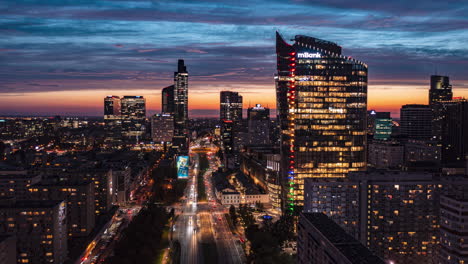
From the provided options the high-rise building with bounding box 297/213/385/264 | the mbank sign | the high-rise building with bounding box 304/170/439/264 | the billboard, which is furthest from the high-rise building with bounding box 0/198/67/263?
the billboard

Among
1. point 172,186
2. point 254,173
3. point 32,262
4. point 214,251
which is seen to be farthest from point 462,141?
point 32,262

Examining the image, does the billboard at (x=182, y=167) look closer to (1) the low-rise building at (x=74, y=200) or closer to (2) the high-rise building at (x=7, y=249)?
(1) the low-rise building at (x=74, y=200)

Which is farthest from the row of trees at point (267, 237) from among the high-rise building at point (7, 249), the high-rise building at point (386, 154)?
the high-rise building at point (386, 154)

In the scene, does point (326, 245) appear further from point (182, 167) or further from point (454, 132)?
point (454, 132)

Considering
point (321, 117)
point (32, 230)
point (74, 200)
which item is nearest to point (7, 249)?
point (32, 230)

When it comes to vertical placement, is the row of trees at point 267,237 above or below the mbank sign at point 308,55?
below

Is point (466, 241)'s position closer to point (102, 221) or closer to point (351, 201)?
point (351, 201)

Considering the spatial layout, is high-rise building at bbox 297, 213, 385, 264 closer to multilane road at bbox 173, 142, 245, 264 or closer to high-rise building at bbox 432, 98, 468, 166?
multilane road at bbox 173, 142, 245, 264
